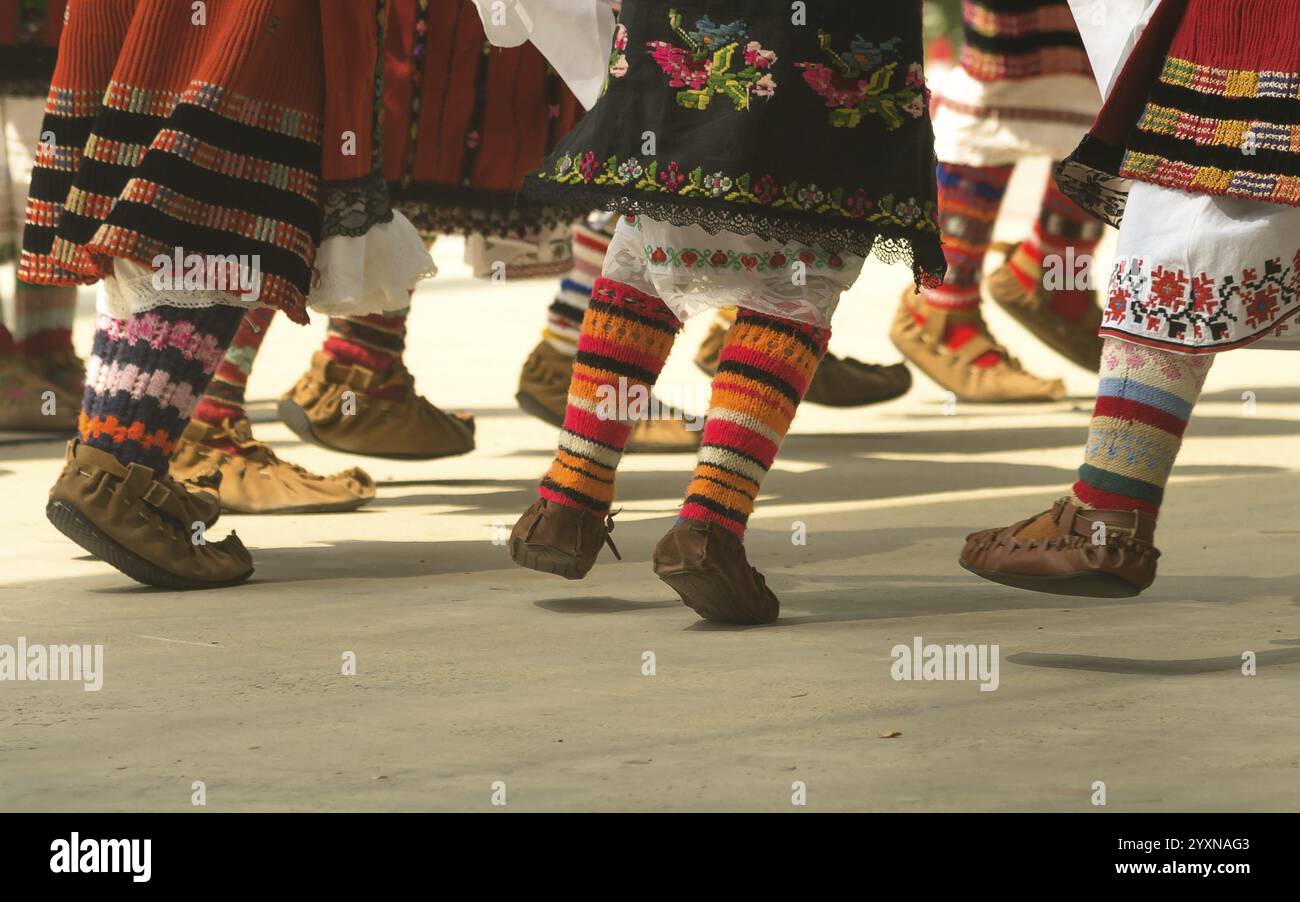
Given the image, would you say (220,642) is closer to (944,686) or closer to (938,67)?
(944,686)

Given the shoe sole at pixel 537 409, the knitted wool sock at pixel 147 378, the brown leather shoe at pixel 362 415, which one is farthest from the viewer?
the shoe sole at pixel 537 409

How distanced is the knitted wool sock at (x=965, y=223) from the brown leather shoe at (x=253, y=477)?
1967mm

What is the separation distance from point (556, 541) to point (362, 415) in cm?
136

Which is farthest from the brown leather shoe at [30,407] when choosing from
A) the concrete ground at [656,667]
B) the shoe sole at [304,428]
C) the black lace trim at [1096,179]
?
the black lace trim at [1096,179]

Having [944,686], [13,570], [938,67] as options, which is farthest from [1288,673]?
[938,67]

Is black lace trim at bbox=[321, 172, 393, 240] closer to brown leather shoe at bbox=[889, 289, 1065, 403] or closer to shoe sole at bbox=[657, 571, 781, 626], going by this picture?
shoe sole at bbox=[657, 571, 781, 626]

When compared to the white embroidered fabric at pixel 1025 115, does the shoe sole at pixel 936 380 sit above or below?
below

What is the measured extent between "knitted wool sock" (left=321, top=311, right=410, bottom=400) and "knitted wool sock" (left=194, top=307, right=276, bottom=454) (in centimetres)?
38

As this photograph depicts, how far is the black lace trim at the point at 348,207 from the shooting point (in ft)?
9.92

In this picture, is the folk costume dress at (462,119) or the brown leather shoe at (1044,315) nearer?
the folk costume dress at (462,119)

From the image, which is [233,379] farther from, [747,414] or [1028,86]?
[1028,86]

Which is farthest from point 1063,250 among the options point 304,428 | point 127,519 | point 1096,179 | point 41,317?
point 127,519

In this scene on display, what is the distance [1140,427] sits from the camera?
8.52 ft

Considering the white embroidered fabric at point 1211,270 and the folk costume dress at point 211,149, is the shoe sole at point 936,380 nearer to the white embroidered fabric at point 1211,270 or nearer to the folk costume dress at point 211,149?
the folk costume dress at point 211,149
